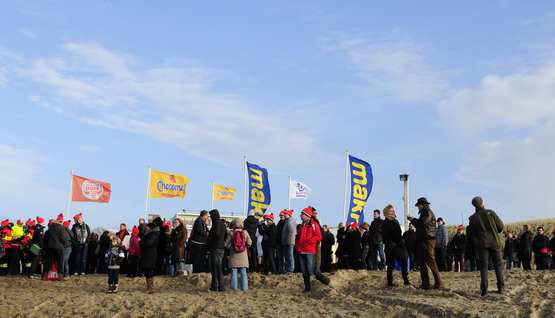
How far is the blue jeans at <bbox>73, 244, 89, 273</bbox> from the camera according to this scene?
19.5 meters

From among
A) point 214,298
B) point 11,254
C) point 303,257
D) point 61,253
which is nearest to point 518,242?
point 303,257

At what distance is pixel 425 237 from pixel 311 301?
2568 mm

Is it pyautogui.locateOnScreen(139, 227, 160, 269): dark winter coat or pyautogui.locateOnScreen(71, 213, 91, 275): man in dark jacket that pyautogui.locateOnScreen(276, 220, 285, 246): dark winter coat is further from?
pyautogui.locateOnScreen(71, 213, 91, 275): man in dark jacket

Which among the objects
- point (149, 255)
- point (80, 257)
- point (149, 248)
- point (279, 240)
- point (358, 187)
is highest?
point (358, 187)

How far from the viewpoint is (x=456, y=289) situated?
12305 millimetres

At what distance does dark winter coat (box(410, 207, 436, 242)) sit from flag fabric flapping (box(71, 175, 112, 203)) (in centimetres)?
1931

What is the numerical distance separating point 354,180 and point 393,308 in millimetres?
15140

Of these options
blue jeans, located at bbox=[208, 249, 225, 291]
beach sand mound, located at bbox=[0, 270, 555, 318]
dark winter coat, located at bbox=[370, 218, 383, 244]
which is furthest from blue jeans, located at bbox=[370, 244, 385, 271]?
blue jeans, located at bbox=[208, 249, 225, 291]

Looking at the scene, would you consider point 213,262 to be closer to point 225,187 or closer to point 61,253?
point 61,253

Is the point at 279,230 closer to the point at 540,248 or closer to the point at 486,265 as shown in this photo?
the point at 486,265

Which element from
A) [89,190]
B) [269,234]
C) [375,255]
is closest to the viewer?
[269,234]

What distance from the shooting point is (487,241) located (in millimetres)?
11266

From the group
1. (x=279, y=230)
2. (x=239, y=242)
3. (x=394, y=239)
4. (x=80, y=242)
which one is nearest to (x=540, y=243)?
(x=279, y=230)

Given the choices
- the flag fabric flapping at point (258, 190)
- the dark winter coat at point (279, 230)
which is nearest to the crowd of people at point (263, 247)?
the dark winter coat at point (279, 230)
